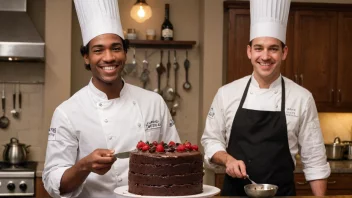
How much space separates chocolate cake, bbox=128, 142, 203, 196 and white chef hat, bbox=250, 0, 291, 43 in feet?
3.24

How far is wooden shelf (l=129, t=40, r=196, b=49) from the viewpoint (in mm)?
5062

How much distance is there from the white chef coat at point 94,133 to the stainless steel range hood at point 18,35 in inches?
91.0

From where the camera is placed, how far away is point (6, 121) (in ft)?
16.5

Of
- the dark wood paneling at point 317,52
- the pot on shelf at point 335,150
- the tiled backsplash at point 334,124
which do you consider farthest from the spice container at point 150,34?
the pot on shelf at point 335,150

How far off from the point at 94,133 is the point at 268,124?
3.27 ft

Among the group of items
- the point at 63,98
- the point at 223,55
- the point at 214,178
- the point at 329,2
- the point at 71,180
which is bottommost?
the point at 214,178

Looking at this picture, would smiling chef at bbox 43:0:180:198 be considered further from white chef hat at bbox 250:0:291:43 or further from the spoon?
the spoon

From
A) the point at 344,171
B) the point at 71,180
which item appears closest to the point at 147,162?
the point at 71,180

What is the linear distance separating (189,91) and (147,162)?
314cm

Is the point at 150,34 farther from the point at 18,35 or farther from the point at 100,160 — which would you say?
the point at 100,160

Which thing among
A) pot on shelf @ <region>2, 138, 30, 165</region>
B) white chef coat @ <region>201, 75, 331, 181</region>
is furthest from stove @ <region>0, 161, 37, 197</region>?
white chef coat @ <region>201, 75, 331, 181</region>

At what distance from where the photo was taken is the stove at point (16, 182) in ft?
14.3

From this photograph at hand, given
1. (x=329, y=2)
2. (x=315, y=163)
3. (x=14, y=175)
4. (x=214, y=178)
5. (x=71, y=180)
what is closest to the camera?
(x=71, y=180)

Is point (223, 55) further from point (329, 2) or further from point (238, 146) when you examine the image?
point (238, 146)
